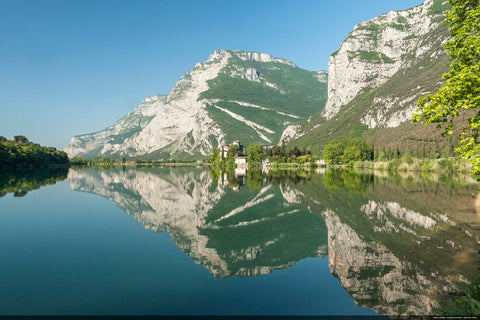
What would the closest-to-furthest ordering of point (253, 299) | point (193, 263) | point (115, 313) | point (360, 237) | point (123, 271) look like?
point (115, 313) < point (253, 299) < point (123, 271) < point (193, 263) < point (360, 237)

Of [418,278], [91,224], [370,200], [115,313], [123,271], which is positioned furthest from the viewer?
[370,200]

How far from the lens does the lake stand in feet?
29.7

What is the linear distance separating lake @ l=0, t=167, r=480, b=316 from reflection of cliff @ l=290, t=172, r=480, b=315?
2.1 inches

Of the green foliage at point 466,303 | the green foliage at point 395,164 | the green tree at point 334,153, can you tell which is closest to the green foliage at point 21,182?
the green foliage at point 466,303

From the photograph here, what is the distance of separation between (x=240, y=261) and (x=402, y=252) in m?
7.73

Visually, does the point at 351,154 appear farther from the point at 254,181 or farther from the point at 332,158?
the point at 254,181

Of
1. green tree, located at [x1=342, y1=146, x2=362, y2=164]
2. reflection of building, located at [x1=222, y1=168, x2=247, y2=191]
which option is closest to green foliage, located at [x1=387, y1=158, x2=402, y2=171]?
green tree, located at [x1=342, y1=146, x2=362, y2=164]

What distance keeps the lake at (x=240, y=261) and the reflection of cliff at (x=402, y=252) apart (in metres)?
0.05

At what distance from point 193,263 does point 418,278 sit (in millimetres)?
9164

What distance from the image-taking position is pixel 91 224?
2094 cm

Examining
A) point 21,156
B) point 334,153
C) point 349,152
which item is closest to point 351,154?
point 349,152

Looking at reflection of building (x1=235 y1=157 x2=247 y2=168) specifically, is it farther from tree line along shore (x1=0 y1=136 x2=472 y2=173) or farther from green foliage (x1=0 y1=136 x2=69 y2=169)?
green foliage (x1=0 y1=136 x2=69 y2=169)

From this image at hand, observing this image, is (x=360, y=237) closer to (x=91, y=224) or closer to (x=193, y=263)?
(x=193, y=263)

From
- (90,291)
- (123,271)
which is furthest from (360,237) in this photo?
(90,291)
